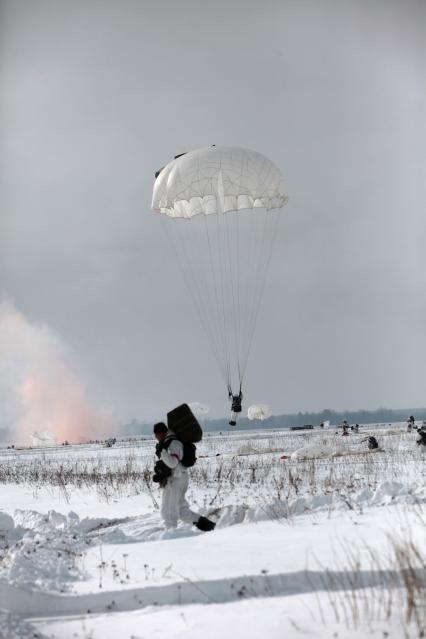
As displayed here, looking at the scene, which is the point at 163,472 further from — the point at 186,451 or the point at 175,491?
the point at 186,451

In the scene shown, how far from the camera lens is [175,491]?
7629 mm

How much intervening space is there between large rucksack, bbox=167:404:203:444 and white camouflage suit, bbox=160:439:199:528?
12 cm

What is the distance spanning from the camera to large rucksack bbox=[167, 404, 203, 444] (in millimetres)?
7754

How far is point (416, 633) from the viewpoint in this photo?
322cm

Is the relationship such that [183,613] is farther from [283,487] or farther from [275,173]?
[275,173]

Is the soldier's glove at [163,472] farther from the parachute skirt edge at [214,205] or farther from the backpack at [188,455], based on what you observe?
the parachute skirt edge at [214,205]

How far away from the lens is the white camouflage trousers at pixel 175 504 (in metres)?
7.52

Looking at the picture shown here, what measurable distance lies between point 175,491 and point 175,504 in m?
0.18

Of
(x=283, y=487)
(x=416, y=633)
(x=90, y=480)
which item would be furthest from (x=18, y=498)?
(x=416, y=633)

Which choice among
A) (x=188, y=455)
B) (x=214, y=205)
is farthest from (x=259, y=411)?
(x=188, y=455)

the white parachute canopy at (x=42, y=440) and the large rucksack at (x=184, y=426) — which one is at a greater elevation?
the large rucksack at (x=184, y=426)

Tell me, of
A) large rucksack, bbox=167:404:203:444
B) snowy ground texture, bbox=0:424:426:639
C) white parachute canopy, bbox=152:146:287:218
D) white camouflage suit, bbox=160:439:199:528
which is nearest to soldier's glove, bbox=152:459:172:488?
white camouflage suit, bbox=160:439:199:528

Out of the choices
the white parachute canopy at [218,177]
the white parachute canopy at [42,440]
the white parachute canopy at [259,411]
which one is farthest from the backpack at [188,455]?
the white parachute canopy at [42,440]

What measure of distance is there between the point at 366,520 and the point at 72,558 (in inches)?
134
